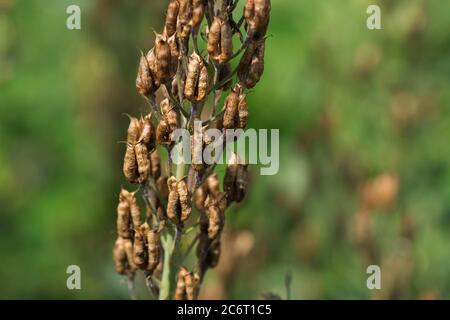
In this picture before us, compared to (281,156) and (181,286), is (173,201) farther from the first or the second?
(281,156)

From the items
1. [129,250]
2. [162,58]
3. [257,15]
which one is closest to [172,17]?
[162,58]

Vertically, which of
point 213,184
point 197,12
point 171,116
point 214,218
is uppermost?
point 197,12

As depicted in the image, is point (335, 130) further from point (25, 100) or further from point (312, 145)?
point (25, 100)

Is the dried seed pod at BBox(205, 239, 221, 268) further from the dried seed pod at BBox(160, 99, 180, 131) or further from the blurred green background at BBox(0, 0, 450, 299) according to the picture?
the blurred green background at BBox(0, 0, 450, 299)

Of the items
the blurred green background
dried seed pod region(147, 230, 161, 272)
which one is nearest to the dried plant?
dried seed pod region(147, 230, 161, 272)

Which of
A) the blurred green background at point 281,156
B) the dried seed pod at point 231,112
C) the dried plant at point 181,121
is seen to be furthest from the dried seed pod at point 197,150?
the blurred green background at point 281,156
